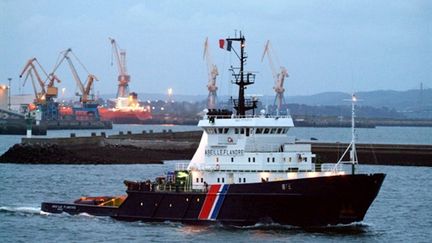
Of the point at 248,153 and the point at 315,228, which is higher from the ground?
the point at 248,153

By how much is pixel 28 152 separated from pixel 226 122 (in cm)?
3975

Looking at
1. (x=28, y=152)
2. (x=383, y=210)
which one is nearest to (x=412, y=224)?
(x=383, y=210)

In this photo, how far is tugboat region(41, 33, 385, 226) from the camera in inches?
1361

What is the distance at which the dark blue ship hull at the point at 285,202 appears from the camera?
3438cm

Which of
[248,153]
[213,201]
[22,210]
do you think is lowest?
[22,210]

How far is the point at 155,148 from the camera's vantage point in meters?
84.7

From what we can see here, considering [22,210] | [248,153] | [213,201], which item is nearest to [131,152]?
[22,210]

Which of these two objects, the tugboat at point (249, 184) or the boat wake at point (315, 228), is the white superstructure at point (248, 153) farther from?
the boat wake at point (315, 228)

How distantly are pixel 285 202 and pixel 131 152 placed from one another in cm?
4615

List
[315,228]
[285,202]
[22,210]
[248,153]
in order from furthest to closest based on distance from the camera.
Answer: [22,210], [248,153], [315,228], [285,202]

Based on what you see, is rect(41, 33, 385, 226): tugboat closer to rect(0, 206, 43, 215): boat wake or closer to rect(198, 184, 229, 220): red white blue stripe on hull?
rect(198, 184, 229, 220): red white blue stripe on hull

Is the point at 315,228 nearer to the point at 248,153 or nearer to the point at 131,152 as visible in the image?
the point at 248,153

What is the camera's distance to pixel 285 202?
34.7 metres

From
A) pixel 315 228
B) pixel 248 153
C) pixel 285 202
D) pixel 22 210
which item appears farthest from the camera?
pixel 22 210
